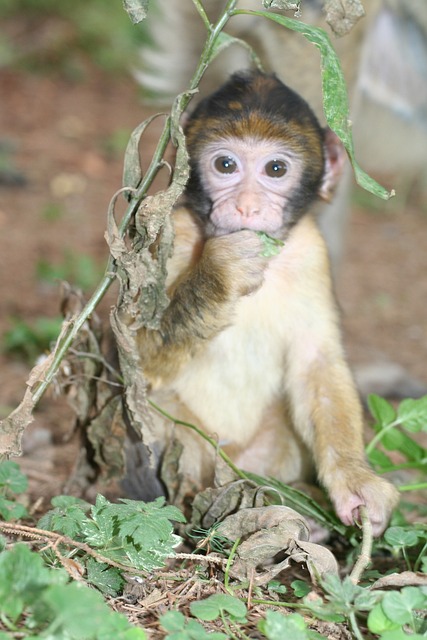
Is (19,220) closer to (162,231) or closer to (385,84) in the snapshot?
(385,84)

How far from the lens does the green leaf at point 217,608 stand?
2896mm

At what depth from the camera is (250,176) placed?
4.05 meters

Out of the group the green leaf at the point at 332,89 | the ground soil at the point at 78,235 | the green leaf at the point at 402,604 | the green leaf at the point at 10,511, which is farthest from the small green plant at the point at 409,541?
the ground soil at the point at 78,235

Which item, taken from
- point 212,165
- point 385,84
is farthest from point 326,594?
point 385,84

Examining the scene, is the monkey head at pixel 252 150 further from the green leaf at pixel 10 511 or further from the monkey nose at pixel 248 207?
the green leaf at pixel 10 511

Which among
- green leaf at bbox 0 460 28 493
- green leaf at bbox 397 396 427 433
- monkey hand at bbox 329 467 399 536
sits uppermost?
green leaf at bbox 397 396 427 433

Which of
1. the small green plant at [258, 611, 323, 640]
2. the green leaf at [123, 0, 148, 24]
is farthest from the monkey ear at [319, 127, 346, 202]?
the small green plant at [258, 611, 323, 640]

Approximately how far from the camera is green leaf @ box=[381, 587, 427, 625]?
287 centimetres

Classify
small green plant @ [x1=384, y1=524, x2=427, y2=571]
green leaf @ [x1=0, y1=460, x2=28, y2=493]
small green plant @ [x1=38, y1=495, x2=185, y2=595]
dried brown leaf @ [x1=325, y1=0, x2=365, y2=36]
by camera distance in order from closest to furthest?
small green plant @ [x1=38, y1=495, x2=185, y2=595] → dried brown leaf @ [x1=325, y1=0, x2=365, y2=36] → small green plant @ [x1=384, y1=524, x2=427, y2=571] → green leaf @ [x1=0, y1=460, x2=28, y2=493]

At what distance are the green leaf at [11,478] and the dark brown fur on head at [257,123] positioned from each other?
144 cm

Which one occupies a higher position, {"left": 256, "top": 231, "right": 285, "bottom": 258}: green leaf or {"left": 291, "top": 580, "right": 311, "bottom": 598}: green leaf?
{"left": 256, "top": 231, "right": 285, "bottom": 258}: green leaf

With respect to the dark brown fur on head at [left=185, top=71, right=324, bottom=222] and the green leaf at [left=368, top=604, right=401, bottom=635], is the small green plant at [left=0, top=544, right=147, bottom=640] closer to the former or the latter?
the green leaf at [left=368, top=604, right=401, bottom=635]

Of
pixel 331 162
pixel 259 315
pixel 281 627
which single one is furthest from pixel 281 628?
pixel 331 162

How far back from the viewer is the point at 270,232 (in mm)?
3980
